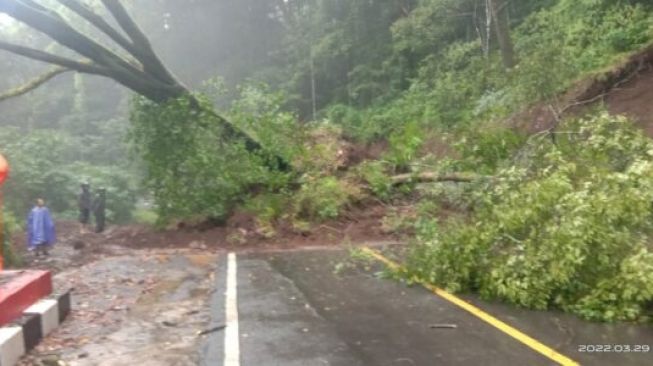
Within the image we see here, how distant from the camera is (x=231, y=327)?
23.5 feet

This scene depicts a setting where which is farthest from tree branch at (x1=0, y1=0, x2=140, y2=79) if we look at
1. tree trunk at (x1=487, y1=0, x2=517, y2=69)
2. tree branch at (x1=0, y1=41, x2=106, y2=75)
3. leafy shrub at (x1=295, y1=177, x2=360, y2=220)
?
tree trunk at (x1=487, y1=0, x2=517, y2=69)

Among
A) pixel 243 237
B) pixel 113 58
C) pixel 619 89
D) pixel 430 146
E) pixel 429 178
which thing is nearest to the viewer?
pixel 243 237

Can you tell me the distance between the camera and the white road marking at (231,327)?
612cm

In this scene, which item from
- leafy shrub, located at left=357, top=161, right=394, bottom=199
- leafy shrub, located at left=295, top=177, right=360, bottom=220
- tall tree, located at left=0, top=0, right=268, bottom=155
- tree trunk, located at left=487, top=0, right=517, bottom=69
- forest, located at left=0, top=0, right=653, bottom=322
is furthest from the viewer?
tree trunk, located at left=487, top=0, right=517, bottom=69

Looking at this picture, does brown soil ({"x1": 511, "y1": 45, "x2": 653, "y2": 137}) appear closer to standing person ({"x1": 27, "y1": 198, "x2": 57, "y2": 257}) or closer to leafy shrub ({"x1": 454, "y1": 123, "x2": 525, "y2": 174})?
leafy shrub ({"x1": 454, "y1": 123, "x2": 525, "y2": 174})

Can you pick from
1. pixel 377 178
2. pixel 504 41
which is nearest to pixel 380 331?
pixel 377 178

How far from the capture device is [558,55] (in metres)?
16.3

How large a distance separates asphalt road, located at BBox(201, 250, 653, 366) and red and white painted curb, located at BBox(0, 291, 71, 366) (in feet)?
5.28

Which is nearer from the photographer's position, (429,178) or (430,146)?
(429,178)

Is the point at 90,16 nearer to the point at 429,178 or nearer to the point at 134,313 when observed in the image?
the point at 429,178

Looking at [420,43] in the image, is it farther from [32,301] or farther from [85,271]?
[32,301]

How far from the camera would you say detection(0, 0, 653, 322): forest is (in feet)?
24.9

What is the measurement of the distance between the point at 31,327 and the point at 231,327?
1889 millimetres

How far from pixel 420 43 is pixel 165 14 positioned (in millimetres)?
21853
